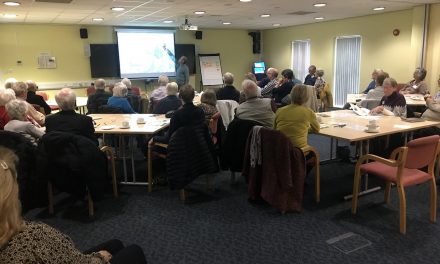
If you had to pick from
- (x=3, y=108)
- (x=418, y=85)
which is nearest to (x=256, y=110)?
(x=3, y=108)

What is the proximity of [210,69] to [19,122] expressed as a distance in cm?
850

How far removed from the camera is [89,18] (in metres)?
8.12

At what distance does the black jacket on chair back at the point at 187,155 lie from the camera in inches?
139

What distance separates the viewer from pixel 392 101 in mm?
4715

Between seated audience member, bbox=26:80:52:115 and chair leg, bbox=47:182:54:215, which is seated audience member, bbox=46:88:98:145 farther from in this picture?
seated audience member, bbox=26:80:52:115

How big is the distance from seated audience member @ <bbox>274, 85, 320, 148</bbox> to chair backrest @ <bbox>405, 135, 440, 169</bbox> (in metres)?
0.92

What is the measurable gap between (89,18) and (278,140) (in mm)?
6459

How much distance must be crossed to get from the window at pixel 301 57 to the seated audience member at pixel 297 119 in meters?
8.00

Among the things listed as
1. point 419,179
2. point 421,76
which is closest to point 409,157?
point 419,179

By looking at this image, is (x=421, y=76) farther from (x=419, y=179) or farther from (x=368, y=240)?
(x=368, y=240)

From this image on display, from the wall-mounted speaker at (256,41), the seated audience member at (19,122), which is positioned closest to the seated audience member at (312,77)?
the wall-mounted speaker at (256,41)

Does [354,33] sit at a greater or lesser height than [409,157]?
greater

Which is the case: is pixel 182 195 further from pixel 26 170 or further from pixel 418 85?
pixel 418 85

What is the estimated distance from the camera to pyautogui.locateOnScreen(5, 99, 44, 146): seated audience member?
3467 millimetres
